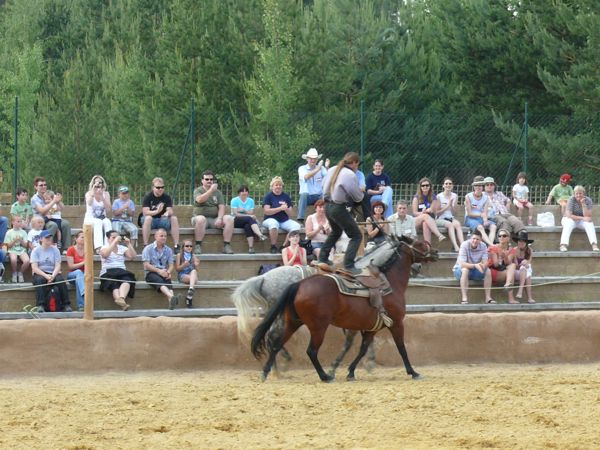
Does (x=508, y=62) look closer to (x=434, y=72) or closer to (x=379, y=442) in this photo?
(x=434, y=72)

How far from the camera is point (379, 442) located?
9844 millimetres

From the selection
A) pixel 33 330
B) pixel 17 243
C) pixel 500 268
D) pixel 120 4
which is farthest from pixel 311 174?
pixel 120 4

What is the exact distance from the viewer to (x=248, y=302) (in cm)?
1377

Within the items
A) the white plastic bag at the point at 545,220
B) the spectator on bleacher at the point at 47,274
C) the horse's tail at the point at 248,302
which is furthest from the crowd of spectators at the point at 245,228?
the horse's tail at the point at 248,302

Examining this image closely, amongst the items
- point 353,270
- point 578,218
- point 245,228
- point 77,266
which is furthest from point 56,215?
point 578,218

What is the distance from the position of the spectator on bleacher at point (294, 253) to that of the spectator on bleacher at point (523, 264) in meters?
3.26

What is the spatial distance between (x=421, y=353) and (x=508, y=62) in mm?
20714

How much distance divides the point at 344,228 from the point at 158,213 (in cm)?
474

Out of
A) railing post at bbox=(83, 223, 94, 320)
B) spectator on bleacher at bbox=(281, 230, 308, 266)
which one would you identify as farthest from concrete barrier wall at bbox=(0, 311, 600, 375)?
spectator on bleacher at bbox=(281, 230, 308, 266)

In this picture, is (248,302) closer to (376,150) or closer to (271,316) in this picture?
(271,316)

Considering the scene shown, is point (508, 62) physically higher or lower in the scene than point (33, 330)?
higher

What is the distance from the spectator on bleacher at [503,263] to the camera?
17.8 meters

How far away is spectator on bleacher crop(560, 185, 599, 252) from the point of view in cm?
1945

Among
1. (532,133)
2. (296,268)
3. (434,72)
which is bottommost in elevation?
(296,268)
